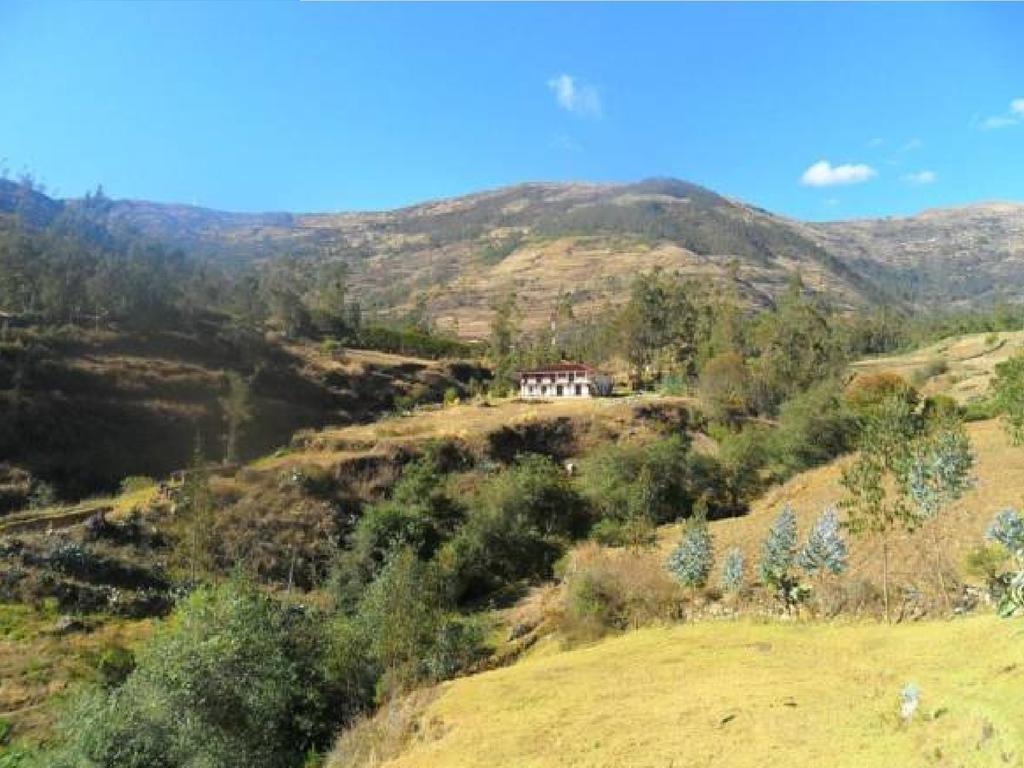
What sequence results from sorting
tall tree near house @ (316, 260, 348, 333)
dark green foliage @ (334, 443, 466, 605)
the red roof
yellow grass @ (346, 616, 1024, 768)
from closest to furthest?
1. yellow grass @ (346, 616, 1024, 768)
2. dark green foliage @ (334, 443, 466, 605)
3. the red roof
4. tall tree near house @ (316, 260, 348, 333)

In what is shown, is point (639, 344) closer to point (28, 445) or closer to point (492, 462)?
point (492, 462)

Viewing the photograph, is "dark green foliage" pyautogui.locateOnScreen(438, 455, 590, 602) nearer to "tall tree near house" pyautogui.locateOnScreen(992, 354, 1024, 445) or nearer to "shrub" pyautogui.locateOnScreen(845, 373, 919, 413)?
"shrub" pyautogui.locateOnScreen(845, 373, 919, 413)

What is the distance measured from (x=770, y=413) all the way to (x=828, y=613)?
52.1 meters

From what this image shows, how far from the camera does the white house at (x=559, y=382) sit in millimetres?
82875

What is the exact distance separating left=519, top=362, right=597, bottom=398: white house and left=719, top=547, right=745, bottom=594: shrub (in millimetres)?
50383

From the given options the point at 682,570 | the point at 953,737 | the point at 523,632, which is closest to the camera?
the point at 953,737

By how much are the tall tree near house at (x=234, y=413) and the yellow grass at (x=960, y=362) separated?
61276 millimetres

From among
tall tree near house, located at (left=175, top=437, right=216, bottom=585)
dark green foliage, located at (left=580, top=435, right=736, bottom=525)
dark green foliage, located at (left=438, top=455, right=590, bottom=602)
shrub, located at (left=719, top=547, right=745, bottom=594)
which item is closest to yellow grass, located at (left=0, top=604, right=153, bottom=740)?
tall tree near house, located at (left=175, top=437, right=216, bottom=585)

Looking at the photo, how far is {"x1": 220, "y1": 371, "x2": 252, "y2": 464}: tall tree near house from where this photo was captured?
2450 inches

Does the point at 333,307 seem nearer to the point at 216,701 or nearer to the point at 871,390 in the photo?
the point at 871,390

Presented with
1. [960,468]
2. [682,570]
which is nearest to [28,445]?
[682,570]

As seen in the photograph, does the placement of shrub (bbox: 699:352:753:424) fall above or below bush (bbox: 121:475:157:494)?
above

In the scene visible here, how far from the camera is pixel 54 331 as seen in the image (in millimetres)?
69125

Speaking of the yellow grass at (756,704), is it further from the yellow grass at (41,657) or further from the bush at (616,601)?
the yellow grass at (41,657)
